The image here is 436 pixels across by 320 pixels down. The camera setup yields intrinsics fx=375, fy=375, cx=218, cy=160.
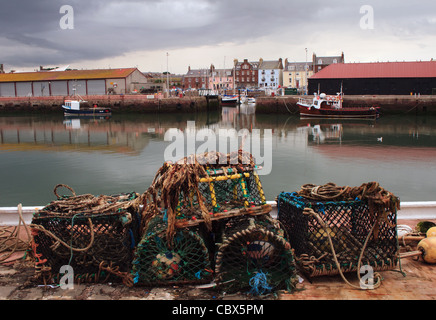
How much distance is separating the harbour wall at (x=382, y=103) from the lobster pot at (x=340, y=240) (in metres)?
42.8

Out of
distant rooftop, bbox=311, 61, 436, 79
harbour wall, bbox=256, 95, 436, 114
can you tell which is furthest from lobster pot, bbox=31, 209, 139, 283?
distant rooftop, bbox=311, 61, 436, 79

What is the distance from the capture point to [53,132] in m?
29.9

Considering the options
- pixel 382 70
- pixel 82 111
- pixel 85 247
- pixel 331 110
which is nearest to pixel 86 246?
pixel 85 247

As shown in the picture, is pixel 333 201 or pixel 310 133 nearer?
pixel 333 201

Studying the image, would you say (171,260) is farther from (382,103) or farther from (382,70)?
(382,70)

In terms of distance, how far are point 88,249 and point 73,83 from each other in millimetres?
59859

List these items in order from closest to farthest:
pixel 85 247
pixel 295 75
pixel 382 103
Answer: pixel 85 247, pixel 382 103, pixel 295 75

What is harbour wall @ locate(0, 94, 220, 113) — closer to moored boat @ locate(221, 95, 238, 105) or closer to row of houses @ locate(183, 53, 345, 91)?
moored boat @ locate(221, 95, 238, 105)

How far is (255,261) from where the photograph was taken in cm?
341

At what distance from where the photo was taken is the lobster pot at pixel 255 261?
328cm

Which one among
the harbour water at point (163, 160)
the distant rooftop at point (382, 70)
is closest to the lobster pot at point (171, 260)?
the harbour water at point (163, 160)
